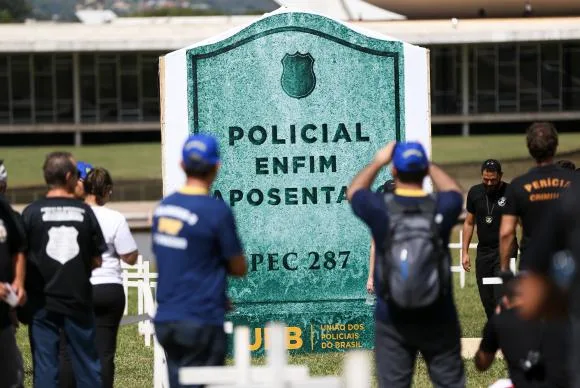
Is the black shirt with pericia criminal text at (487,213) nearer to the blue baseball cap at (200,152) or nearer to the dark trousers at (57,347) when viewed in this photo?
the dark trousers at (57,347)

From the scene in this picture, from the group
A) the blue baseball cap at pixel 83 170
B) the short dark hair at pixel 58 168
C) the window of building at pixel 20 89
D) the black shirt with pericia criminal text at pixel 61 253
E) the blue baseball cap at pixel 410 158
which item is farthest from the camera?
the window of building at pixel 20 89

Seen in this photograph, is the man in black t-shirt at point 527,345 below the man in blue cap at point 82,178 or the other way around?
below

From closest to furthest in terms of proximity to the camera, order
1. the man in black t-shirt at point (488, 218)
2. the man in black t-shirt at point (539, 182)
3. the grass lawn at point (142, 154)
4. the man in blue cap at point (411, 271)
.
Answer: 1. the man in blue cap at point (411, 271)
2. the man in black t-shirt at point (539, 182)
3. the man in black t-shirt at point (488, 218)
4. the grass lawn at point (142, 154)

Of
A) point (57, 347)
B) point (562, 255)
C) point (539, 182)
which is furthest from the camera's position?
point (57, 347)

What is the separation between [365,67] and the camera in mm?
14570

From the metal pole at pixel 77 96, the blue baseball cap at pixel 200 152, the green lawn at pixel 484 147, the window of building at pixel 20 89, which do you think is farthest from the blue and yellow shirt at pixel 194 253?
the window of building at pixel 20 89

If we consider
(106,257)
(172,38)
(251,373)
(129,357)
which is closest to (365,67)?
(129,357)

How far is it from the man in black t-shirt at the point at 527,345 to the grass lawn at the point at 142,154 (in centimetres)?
3637

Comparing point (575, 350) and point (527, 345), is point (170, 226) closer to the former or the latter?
point (527, 345)

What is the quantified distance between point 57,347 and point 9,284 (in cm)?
80

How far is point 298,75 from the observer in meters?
14.6

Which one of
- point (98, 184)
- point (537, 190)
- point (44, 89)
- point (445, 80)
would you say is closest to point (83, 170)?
point (98, 184)

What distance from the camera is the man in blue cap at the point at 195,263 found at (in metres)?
7.74

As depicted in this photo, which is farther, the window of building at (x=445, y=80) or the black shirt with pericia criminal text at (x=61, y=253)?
the window of building at (x=445, y=80)
